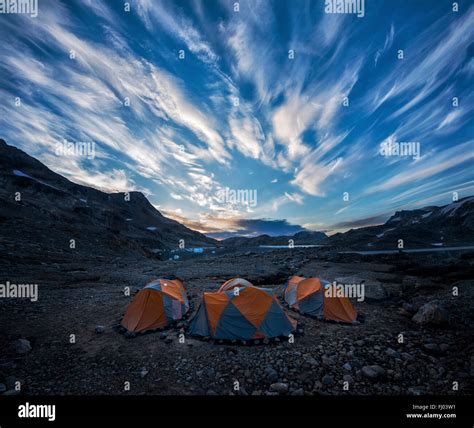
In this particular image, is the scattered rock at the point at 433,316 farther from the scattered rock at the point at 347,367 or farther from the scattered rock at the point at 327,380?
the scattered rock at the point at 327,380

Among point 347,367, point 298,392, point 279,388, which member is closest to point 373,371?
point 347,367

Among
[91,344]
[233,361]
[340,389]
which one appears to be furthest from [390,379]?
[91,344]

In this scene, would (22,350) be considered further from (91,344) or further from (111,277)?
(111,277)

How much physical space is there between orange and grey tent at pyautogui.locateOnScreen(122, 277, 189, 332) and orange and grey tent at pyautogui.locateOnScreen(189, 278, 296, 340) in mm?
1417

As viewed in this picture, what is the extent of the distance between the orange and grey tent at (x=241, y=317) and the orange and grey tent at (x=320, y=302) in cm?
229

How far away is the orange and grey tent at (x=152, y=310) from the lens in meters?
8.44

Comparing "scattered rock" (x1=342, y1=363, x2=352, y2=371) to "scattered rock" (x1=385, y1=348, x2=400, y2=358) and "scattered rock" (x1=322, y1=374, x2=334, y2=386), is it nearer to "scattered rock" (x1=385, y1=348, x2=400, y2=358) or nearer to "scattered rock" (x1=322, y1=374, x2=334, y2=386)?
"scattered rock" (x1=322, y1=374, x2=334, y2=386)

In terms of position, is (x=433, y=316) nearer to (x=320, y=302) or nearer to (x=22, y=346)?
(x=320, y=302)

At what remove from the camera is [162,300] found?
29.7 ft

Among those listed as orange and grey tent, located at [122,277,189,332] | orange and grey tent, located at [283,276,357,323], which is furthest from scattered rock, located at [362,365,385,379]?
orange and grey tent, located at [122,277,189,332]

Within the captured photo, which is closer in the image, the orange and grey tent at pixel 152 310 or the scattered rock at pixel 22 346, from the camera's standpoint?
the scattered rock at pixel 22 346

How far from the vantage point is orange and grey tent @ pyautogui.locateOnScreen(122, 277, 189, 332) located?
27.7 feet

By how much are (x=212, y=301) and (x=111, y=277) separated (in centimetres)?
1557

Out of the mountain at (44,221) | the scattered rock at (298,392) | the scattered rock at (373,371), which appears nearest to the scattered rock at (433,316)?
the scattered rock at (373,371)
